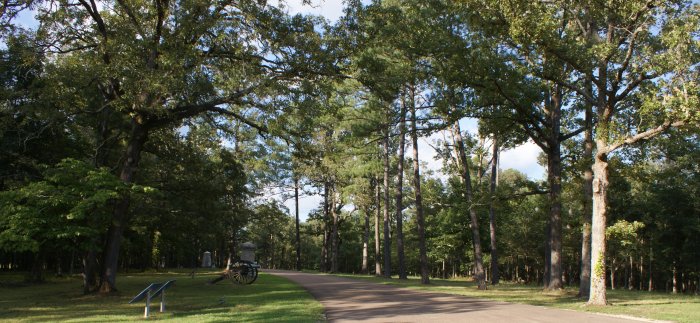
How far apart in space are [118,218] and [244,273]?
6.75 m

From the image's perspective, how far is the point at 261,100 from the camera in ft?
53.9

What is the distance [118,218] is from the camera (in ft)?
55.1

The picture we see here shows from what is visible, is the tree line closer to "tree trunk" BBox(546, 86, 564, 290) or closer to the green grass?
"tree trunk" BBox(546, 86, 564, 290)

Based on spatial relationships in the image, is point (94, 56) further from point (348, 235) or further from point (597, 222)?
point (348, 235)

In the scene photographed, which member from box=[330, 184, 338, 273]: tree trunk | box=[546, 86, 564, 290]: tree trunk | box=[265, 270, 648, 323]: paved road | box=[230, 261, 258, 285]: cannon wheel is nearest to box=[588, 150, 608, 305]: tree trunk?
box=[265, 270, 648, 323]: paved road

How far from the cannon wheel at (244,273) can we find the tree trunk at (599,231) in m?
13.7

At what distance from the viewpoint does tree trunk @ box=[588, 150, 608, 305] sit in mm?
13734

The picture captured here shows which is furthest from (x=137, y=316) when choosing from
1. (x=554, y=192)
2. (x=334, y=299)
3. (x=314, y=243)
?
(x=314, y=243)

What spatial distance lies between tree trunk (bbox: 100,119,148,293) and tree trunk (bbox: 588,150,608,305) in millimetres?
14645

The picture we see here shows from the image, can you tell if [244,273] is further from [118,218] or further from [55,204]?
[55,204]

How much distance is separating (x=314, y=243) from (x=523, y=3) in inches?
2981

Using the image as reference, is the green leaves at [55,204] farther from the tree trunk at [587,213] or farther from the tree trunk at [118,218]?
the tree trunk at [587,213]

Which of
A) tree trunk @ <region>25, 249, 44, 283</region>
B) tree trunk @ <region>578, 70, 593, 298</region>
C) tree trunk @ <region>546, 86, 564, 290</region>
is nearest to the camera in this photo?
tree trunk @ <region>578, 70, 593, 298</region>

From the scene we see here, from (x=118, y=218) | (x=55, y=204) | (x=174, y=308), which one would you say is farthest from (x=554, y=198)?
(x=55, y=204)
